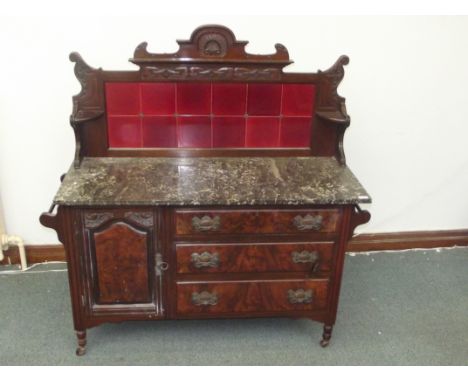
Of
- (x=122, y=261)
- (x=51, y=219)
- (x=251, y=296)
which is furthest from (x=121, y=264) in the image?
(x=251, y=296)

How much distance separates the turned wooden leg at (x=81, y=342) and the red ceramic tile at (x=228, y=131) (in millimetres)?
976

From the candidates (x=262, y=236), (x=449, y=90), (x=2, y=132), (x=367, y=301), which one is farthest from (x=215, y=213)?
(x=449, y=90)

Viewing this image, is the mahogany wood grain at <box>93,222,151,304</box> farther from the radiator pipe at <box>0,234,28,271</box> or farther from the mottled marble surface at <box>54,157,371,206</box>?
the radiator pipe at <box>0,234,28,271</box>

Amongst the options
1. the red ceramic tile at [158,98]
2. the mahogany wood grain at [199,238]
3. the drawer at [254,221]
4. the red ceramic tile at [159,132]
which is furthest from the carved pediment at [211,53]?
the drawer at [254,221]

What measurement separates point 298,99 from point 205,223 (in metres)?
0.70

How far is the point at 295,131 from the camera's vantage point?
2.11 meters

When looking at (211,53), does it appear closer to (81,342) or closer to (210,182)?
(210,182)

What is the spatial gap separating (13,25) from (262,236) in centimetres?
142

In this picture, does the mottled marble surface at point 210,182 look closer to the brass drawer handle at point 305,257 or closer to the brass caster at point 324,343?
the brass drawer handle at point 305,257

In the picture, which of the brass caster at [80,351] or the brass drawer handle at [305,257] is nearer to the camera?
the brass drawer handle at [305,257]

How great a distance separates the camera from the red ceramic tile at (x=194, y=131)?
81.3 inches

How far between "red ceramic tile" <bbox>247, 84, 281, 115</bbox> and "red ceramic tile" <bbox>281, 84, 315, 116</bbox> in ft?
0.10

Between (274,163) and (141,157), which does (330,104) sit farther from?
(141,157)

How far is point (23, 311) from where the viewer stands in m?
2.21
